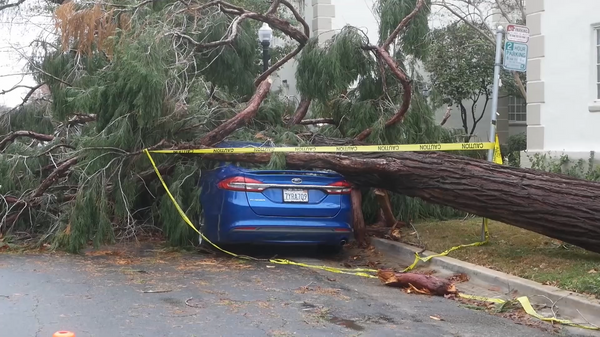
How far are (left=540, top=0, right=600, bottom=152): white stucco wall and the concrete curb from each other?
3.90 metres

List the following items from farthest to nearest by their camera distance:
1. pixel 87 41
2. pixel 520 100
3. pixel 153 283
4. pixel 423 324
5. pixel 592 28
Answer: pixel 520 100, pixel 592 28, pixel 87 41, pixel 153 283, pixel 423 324

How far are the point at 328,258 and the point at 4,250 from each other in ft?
14.0

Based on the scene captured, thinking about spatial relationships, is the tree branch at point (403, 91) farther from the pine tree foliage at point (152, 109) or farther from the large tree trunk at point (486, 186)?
the large tree trunk at point (486, 186)

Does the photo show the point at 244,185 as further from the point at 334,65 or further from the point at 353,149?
the point at 334,65

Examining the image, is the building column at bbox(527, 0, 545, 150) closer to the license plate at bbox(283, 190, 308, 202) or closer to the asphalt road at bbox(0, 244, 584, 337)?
the license plate at bbox(283, 190, 308, 202)

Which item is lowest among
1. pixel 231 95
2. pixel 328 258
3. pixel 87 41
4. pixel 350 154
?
pixel 328 258

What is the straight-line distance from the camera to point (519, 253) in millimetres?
7977

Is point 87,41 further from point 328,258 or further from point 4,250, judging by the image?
point 328,258

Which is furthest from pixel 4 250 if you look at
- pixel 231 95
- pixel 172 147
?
pixel 231 95

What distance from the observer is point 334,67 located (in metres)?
10.4

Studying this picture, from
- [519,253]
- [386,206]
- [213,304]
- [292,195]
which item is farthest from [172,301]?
[386,206]

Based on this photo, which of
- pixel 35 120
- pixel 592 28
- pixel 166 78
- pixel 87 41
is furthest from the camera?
pixel 35 120

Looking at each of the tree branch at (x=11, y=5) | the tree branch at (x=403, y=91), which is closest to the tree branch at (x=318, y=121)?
the tree branch at (x=403, y=91)

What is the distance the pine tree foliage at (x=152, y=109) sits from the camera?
9.02m
